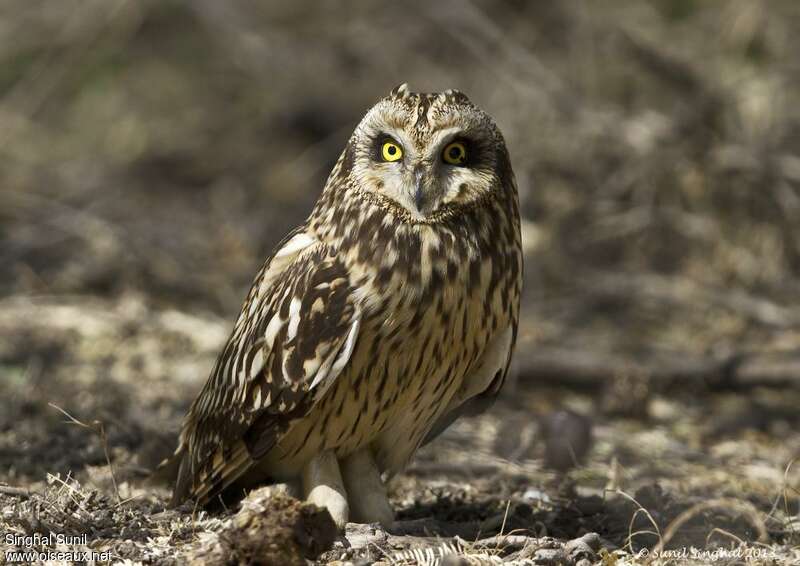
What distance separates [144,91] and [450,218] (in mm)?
8082

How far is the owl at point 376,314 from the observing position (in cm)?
373

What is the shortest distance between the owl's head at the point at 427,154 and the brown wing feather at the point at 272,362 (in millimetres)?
302

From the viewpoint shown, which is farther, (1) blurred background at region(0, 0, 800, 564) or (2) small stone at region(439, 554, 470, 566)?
(1) blurred background at region(0, 0, 800, 564)

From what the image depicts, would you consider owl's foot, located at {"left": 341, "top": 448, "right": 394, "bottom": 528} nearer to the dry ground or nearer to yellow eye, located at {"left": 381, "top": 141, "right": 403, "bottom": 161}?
the dry ground

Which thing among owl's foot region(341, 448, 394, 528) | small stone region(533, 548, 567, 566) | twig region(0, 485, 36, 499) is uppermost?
small stone region(533, 548, 567, 566)

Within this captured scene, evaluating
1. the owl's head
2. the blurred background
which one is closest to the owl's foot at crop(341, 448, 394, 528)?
the blurred background

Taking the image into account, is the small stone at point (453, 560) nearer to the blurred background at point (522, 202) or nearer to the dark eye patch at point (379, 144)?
the blurred background at point (522, 202)

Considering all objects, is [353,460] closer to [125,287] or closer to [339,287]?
[339,287]

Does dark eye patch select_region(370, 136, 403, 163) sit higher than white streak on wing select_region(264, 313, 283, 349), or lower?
higher

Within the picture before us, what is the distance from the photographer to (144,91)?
1134 centimetres

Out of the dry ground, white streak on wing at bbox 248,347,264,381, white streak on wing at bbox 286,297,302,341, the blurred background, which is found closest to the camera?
the dry ground

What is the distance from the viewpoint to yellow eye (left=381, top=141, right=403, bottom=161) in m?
3.83

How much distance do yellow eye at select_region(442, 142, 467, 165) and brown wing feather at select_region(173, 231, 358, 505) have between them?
1.57 ft

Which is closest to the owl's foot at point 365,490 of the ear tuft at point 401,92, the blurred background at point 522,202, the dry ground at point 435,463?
the dry ground at point 435,463
